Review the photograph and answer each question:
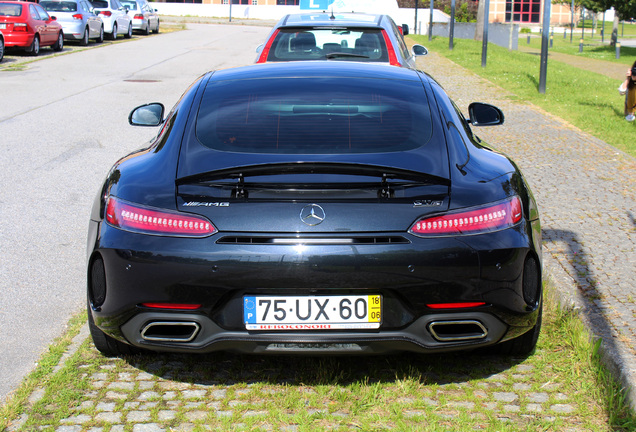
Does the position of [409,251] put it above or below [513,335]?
above

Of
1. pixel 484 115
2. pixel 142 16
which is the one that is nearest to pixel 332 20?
pixel 484 115

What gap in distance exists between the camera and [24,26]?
78.4 feet

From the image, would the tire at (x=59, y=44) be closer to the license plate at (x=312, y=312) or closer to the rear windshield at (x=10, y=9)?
the rear windshield at (x=10, y=9)

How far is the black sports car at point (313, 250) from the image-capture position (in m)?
3.25

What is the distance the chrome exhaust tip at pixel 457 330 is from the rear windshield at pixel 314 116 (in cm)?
81

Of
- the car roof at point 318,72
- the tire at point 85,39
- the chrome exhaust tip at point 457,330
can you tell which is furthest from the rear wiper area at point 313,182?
the tire at point 85,39

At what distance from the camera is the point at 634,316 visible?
4.36m

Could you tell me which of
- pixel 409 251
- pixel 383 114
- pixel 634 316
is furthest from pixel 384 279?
pixel 634 316

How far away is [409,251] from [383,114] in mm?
968

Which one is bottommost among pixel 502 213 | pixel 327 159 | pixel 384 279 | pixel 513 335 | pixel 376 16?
pixel 513 335

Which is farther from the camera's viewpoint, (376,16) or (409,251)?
(376,16)

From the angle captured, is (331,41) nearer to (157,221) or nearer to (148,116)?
(148,116)

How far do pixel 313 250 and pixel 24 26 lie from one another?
23168mm

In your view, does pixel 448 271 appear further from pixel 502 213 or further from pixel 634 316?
pixel 634 316
